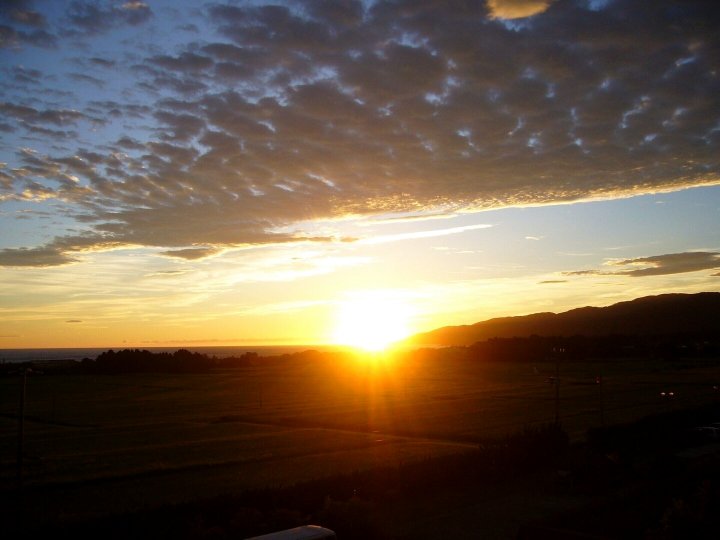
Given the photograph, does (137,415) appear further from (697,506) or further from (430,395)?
(697,506)

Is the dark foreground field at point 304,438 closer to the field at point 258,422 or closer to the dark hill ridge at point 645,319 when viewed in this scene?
the field at point 258,422

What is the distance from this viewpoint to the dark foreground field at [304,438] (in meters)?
19.6

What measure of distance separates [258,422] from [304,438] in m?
10.2

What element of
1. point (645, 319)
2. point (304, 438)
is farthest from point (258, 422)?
point (645, 319)

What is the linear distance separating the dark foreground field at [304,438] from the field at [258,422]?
14 centimetres

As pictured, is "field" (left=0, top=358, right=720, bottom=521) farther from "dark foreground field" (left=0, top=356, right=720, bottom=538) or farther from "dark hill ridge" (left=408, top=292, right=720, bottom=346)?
"dark hill ridge" (left=408, top=292, right=720, bottom=346)

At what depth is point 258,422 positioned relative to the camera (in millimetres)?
48000

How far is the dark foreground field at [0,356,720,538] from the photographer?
1964 centimetres

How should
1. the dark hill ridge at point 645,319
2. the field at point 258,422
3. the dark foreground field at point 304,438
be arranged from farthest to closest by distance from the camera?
the dark hill ridge at point 645,319 < the field at point 258,422 < the dark foreground field at point 304,438

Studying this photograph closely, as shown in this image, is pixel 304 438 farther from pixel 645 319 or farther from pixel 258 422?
pixel 645 319

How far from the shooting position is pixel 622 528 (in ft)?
51.8

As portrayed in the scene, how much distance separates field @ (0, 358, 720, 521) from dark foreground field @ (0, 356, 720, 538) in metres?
0.14

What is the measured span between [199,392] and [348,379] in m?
30.7

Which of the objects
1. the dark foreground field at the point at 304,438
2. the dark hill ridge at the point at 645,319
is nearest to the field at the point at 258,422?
the dark foreground field at the point at 304,438
